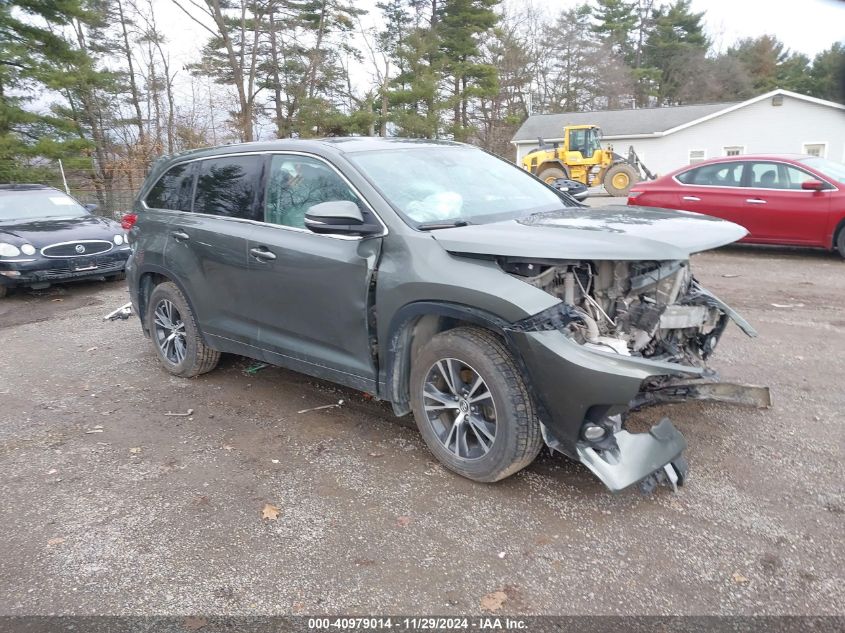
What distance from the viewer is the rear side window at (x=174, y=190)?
486 centimetres

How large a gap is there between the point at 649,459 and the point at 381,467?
143 centimetres

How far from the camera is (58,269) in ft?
27.9

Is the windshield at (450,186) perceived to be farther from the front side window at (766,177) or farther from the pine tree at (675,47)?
the pine tree at (675,47)

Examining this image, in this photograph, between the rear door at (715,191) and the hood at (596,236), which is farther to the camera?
the rear door at (715,191)

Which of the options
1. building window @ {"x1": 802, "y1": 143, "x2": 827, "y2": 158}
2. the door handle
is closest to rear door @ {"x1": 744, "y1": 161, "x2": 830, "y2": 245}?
the door handle

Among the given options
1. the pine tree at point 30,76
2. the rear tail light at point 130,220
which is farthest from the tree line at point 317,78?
the rear tail light at point 130,220

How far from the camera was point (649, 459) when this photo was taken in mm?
2961

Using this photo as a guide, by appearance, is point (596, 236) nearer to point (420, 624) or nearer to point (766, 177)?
point (420, 624)

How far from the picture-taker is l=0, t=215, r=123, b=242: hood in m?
8.50

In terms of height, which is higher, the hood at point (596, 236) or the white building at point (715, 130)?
the white building at point (715, 130)

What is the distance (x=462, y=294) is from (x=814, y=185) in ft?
25.6

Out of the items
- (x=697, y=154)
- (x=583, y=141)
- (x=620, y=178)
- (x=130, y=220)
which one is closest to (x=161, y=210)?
(x=130, y=220)

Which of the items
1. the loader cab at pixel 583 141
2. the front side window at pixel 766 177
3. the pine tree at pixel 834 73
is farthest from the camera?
the loader cab at pixel 583 141

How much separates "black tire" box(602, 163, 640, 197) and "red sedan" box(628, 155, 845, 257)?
13517mm
